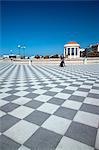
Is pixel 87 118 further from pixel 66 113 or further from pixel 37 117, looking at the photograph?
pixel 37 117

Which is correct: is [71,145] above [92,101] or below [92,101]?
below


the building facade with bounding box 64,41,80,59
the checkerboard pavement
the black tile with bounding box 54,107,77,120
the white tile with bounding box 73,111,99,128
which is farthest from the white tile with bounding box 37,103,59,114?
the building facade with bounding box 64,41,80,59

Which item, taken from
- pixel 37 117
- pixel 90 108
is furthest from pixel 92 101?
pixel 37 117

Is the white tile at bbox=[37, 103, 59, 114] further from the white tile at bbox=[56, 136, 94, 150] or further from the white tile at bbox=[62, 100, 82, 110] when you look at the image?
the white tile at bbox=[56, 136, 94, 150]

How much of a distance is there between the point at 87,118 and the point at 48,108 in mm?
912

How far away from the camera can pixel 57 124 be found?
2275 millimetres

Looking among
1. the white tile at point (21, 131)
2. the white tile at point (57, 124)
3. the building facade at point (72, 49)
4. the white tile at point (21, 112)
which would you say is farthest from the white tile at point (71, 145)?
the building facade at point (72, 49)

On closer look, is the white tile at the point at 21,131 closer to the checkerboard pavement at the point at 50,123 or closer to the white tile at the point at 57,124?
the checkerboard pavement at the point at 50,123

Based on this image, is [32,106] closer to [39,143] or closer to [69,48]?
[39,143]

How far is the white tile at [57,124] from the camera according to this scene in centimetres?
212

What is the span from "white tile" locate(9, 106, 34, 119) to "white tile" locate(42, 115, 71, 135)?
55 centimetres

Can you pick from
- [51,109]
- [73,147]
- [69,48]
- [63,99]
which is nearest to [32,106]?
[51,109]

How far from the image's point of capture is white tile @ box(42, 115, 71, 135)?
2.12 metres

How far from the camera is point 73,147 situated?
1.71 meters
